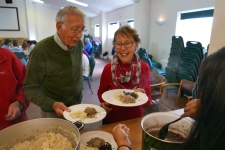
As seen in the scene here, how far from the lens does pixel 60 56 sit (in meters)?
1.25

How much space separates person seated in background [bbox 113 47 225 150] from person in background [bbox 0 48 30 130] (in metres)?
1.04

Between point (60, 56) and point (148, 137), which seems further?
point (60, 56)

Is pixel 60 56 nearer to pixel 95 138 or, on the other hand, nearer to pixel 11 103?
pixel 11 103

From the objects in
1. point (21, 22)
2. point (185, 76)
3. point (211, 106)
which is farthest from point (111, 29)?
point (211, 106)

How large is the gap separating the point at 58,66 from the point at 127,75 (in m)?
0.55

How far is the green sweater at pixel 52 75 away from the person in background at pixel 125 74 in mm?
252

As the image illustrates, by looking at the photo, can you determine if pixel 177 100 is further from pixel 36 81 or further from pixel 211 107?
pixel 211 107

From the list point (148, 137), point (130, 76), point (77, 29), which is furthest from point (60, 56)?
point (148, 137)

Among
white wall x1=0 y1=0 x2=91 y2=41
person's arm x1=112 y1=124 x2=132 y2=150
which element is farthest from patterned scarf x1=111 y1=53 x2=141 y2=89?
white wall x1=0 y1=0 x2=91 y2=41

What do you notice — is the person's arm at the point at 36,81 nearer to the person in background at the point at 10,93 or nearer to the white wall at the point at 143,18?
the person in background at the point at 10,93

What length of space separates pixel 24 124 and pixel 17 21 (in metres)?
10.9

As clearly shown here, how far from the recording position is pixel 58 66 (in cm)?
124

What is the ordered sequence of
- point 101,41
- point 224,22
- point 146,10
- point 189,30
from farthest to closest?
point 101,41
point 146,10
point 189,30
point 224,22

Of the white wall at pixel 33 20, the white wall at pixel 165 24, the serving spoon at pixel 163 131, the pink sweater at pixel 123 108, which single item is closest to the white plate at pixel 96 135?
the serving spoon at pixel 163 131
